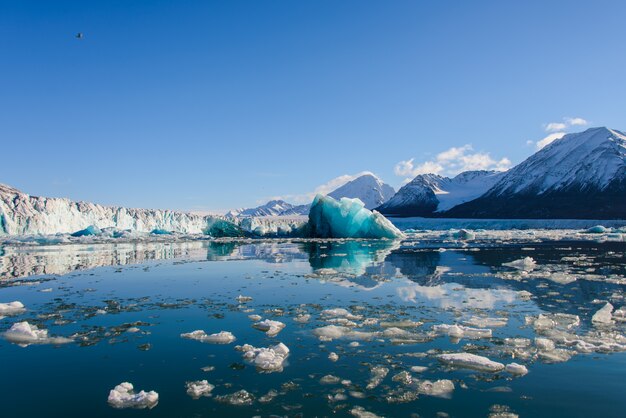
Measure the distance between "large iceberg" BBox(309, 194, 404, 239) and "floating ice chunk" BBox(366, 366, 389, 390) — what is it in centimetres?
3236

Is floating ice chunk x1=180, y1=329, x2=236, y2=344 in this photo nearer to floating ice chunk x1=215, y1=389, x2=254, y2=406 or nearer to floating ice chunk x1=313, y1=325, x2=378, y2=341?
floating ice chunk x1=313, y1=325, x2=378, y2=341

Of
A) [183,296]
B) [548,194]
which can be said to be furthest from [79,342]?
[548,194]

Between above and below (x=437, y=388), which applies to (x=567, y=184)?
above

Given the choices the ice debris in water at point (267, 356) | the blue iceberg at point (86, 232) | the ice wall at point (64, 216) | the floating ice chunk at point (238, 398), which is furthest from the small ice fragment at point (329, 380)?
the ice wall at point (64, 216)

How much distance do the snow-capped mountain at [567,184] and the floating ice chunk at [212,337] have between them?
119610 millimetres

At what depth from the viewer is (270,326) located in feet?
24.8

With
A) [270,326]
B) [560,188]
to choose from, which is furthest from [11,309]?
[560,188]

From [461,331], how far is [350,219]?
31.3 metres

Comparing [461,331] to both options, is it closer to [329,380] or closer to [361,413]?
[329,380]

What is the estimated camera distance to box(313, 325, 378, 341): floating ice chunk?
7023 mm

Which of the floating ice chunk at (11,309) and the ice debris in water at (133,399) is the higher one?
the floating ice chunk at (11,309)

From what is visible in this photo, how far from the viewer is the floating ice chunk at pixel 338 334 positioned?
7.02 metres

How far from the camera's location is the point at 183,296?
1077 centimetres

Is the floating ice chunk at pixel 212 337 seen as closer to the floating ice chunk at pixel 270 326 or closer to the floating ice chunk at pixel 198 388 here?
the floating ice chunk at pixel 270 326
